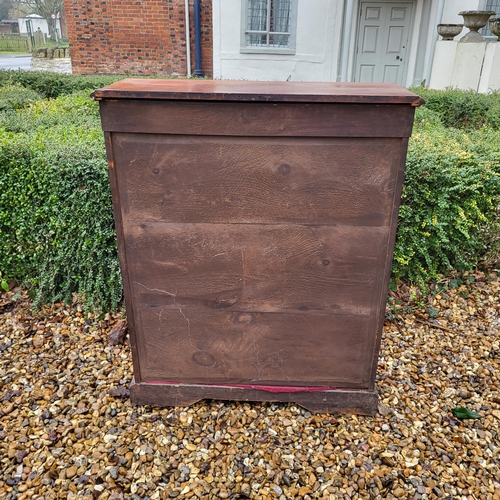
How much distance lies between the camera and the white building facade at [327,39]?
10633 millimetres

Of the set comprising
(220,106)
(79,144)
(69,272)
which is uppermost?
(220,106)

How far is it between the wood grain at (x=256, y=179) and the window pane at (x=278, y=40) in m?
10.6

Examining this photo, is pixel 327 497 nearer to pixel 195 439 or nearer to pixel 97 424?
pixel 195 439

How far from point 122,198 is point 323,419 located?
138 centimetres

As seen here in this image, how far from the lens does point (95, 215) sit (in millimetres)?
2871

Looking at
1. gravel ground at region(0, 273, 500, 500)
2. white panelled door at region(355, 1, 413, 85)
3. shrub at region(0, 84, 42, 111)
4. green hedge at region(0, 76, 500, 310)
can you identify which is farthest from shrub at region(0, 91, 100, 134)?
white panelled door at region(355, 1, 413, 85)

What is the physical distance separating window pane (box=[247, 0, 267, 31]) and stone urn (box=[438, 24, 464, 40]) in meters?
3.96

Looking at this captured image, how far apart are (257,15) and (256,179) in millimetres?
10684

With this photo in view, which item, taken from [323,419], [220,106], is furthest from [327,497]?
[220,106]

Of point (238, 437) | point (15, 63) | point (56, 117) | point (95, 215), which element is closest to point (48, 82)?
point (56, 117)

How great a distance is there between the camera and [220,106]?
168cm

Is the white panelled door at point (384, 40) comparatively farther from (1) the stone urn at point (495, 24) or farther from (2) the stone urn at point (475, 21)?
(1) the stone urn at point (495, 24)

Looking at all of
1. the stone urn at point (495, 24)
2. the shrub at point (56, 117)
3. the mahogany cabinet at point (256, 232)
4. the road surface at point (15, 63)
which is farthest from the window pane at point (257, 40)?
the road surface at point (15, 63)

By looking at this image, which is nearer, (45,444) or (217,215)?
(217,215)
